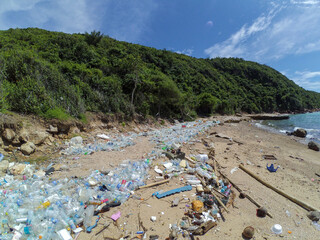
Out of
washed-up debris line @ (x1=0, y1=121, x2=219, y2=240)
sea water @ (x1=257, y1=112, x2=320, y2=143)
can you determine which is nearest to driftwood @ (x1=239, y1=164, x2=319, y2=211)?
washed-up debris line @ (x1=0, y1=121, x2=219, y2=240)

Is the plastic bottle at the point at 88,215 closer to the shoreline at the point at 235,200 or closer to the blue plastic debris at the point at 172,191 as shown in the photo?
the shoreline at the point at 235,200

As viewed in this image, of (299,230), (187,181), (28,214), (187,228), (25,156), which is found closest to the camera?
(28,214)

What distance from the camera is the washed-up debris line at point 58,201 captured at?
195 cm

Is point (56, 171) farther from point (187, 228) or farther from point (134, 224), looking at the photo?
point (187, 228)

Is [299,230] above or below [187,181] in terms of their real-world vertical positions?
below

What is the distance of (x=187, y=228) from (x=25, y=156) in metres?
4.71

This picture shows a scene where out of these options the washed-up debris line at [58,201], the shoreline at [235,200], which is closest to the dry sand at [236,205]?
the shoreline at [235,200]

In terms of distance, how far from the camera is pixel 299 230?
251cm

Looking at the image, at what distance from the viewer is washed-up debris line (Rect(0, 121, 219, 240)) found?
1951 millimetres

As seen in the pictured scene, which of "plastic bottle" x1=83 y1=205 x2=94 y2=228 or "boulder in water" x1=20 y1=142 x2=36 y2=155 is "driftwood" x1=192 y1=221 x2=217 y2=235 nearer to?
"plastic bottle" x1=83 y1=205 x2=94 y2=228

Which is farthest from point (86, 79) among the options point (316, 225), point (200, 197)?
point (316, 225)

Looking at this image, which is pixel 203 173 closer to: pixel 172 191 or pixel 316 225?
pixel 172 191

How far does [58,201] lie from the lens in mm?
2428

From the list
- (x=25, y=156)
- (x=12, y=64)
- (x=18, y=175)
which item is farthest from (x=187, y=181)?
(x=12, y=64)
